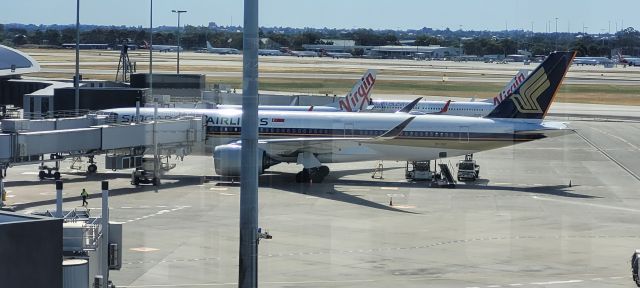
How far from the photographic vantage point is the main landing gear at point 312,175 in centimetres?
5912

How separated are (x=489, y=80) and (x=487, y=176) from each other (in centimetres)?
10657

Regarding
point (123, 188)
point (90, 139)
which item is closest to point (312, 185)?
point (123, 188)

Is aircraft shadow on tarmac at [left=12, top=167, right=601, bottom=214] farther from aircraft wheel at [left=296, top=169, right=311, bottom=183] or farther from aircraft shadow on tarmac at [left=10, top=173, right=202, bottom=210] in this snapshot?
aircraft wheel at [left=296, top=169, right=311, bottom=183]

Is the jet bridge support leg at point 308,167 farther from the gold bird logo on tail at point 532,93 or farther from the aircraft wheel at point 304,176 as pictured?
the gold bird logo on tail at point 532,93

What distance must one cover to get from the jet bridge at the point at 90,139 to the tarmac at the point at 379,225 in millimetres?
2041

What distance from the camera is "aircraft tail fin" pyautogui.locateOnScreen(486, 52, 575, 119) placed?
61.1 metres

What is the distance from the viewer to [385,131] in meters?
60.3

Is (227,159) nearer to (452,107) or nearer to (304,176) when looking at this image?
(304,176)

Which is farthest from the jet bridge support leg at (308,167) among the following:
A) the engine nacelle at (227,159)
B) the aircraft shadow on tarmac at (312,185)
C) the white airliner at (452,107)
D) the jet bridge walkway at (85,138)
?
the white airliner at (452,107)

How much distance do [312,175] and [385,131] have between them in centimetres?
482

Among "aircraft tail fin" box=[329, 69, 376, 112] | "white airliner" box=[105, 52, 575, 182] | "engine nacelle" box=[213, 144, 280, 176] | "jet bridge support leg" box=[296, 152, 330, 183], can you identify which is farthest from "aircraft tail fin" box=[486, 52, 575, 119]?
"aircraft tail fin" box=[329, 69, 376, 112]

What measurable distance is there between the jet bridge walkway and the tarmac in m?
2.14

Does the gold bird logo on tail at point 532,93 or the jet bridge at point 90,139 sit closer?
the jet bridge at point 90,139

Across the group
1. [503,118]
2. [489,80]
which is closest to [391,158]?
[503,118]
